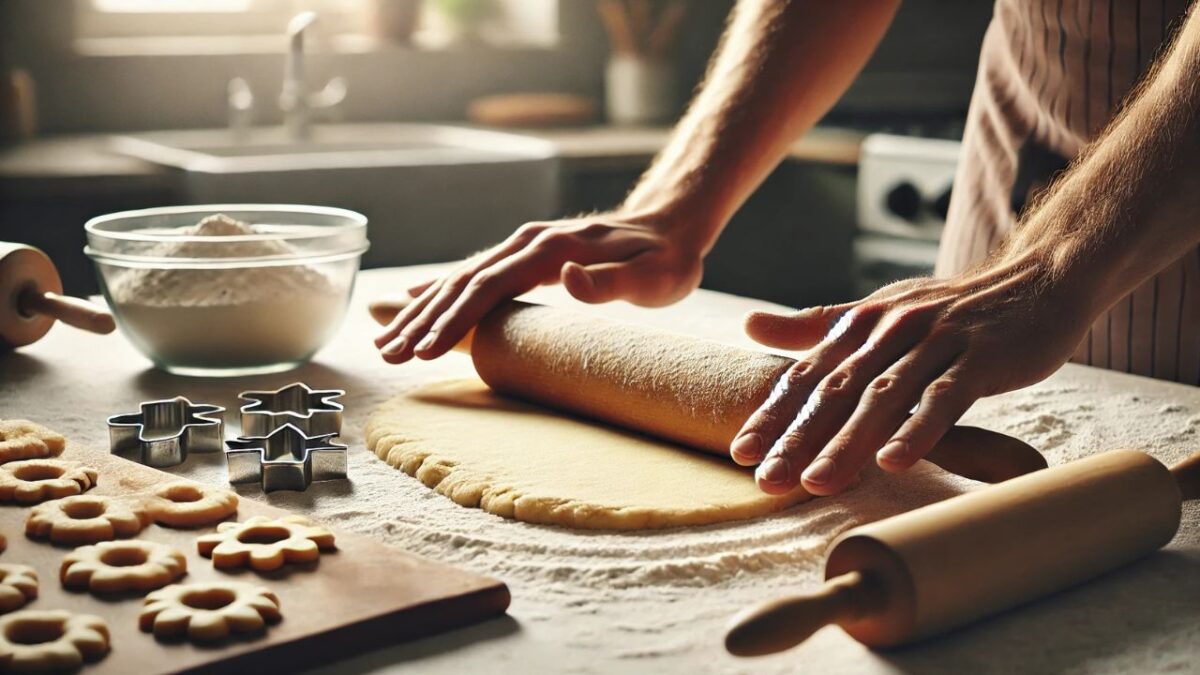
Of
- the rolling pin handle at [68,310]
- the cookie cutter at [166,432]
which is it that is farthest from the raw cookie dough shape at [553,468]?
the rolling pin handle at [68,310]

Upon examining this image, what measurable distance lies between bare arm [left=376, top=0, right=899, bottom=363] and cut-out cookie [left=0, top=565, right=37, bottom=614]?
1.87 feet

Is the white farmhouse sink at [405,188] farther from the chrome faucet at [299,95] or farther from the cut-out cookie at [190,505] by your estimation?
the cut-out cookie at [190,505]

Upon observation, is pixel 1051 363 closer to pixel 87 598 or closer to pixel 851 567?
pixel 851 567

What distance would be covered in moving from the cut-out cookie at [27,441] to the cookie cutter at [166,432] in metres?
0.05

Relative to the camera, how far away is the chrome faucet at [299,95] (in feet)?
9.89

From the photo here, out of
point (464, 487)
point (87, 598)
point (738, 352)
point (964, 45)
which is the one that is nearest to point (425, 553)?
point (464, 487)

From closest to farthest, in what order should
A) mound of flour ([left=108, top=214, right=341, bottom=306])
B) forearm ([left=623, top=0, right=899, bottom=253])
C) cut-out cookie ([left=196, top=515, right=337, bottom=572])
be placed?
cut-out cookie ([left=196, top=515, right=337, bottom=572]), mound of flour ([left=108, top=214, right=341, bottom=306]), forearm ([left=623, top=0, right=899, bottom=253])

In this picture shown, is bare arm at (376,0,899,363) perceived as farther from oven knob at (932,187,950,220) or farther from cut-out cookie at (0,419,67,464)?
oven knob at (932,187,950,220)

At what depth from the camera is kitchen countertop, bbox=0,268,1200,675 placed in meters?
0.65

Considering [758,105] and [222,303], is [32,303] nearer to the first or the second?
[222,303]

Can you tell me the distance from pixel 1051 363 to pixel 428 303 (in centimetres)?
63

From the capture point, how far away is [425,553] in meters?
0.80

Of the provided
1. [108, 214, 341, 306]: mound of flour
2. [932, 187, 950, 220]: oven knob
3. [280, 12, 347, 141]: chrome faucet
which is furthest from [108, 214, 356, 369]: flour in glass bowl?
[280, 12, 347, 141]: chrome faucet

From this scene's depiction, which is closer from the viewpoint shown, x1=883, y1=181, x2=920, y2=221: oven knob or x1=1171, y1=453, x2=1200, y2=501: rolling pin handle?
x1=1171, y1=453, x2=1200, y2=501: rolling pin handle
